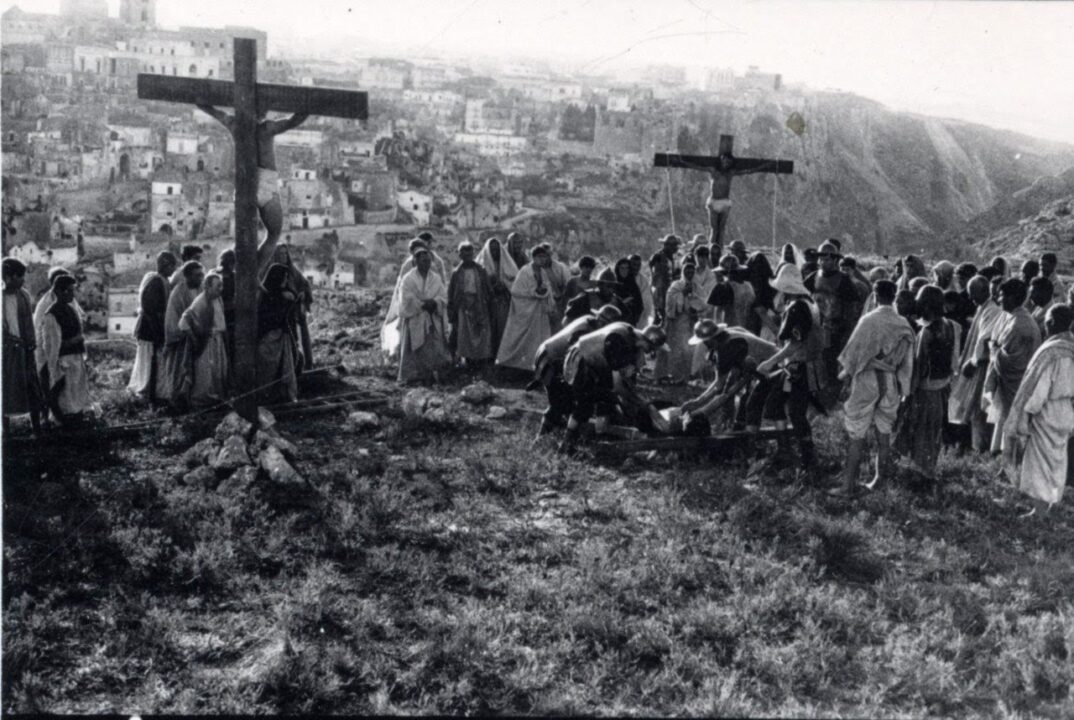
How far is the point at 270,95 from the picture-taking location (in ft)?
22.8

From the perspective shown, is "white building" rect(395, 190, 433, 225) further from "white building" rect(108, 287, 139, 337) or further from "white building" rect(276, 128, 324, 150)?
"white building" rect(108, 287, 139, 337)

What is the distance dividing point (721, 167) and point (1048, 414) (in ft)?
20.5

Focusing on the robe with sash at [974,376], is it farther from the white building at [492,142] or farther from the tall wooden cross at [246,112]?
the white building at [492,142]

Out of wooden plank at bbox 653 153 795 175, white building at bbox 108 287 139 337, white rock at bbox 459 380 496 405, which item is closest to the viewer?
white rock at bbox 459 380 496 405

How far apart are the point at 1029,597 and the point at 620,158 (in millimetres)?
94948

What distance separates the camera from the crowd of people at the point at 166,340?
7.50m

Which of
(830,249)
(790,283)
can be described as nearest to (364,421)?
(790,283)

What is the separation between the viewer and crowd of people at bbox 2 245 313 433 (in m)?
7.50

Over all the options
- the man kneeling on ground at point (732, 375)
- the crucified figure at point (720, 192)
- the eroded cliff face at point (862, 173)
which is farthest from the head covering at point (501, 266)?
the eroded cliff face at point (862, 173)

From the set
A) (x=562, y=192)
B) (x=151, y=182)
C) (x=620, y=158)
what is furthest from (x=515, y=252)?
(x=620, y=158)

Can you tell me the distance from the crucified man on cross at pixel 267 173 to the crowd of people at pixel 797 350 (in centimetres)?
236

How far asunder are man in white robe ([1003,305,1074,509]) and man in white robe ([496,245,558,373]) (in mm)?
5179

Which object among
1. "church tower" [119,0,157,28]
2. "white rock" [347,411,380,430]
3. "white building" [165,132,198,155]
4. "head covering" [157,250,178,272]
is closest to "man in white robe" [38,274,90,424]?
"head covering" [157,250,178,272]

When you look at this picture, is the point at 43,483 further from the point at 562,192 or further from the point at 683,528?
the point at 562,192
